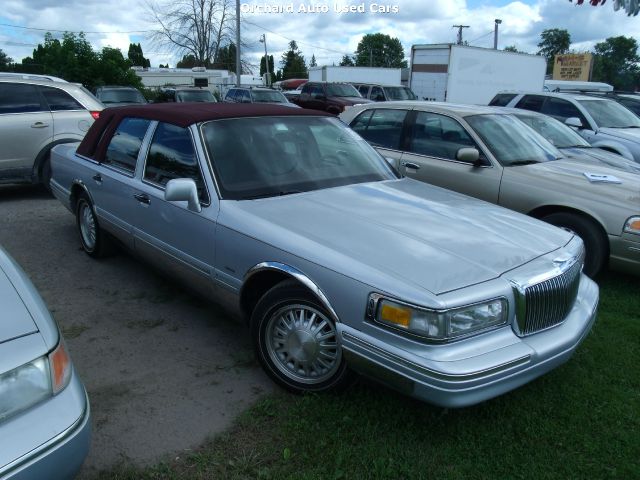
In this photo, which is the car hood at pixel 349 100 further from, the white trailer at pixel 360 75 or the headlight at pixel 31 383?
the headlight at pixel 31 383

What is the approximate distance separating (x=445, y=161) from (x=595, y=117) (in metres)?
5.56

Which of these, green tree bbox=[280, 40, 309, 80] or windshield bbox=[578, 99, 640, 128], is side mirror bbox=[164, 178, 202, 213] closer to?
windshield bbox=[578, 99, 640, 128]

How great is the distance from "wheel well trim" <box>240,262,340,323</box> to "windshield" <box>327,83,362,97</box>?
18.6 meters

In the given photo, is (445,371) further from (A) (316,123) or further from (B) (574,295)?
(A) (316,123)

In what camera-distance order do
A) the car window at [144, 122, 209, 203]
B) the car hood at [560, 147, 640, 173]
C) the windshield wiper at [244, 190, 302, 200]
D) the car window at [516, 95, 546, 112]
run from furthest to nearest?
the car window at [516, 95, 546, 112], the car hood at [560, 147, 640, 173], the car window at [144, 122, 209, 203], the windshield wiper at [244, 190, 302, 200]

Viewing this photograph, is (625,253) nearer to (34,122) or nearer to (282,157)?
Result: (282,157)

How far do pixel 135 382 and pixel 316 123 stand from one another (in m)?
2.35

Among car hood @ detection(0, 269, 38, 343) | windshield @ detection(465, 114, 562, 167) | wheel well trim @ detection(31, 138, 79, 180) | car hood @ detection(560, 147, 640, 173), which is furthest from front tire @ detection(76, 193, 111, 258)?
car hood @ detection(560, 147, 640, 173)

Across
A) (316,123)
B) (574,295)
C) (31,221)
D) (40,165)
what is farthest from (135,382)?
(40,165)

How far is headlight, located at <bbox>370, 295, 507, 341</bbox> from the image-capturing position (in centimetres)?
248

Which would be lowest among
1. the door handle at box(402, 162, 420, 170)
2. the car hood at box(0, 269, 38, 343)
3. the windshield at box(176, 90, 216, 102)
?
the car hood at box(0, 269, 38, 343)

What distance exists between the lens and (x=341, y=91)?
833 inches

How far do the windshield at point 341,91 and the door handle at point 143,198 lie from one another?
17.5 m

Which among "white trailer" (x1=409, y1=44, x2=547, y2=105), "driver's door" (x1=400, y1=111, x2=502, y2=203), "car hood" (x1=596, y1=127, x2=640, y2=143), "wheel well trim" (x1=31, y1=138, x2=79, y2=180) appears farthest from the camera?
"white trailer" (x1=409, y1=44, x2=547, y2=105)
